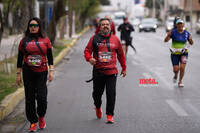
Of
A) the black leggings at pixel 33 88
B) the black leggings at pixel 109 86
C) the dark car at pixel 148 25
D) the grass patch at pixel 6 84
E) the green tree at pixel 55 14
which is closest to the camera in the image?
the black leggings at pixel 33 88

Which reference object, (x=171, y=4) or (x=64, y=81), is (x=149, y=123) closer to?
(x=64, y=81)

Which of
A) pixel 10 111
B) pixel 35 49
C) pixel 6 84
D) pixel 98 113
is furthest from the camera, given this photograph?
pixel 6 84

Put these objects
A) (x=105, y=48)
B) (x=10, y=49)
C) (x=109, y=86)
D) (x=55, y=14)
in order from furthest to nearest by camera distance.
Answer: (x=10, y=49)
(x=55, y=14)
(x=109, y=86)
(x=105, y=48)

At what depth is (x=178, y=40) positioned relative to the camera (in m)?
9.95

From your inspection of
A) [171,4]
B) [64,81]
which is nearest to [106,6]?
[171,4]

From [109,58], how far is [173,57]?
4.01 m

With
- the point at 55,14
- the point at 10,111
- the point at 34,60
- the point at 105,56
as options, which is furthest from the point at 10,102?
the point at 55,14

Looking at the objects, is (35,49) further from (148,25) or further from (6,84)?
(148,25)

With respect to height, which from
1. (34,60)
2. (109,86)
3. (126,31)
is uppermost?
(34,60)

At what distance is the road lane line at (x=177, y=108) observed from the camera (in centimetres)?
742

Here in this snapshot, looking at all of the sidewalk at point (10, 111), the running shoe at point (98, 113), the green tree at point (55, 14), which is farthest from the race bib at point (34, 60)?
the green tree at point (55, 14)

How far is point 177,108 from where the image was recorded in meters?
7.83

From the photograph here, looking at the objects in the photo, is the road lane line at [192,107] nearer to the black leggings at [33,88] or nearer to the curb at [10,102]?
the black leggings at [33,88]

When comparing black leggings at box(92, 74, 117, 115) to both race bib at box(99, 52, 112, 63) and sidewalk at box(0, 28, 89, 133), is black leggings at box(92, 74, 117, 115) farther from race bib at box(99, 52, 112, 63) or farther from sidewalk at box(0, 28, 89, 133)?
sidewalk at box(0, 28, 89, 133)
